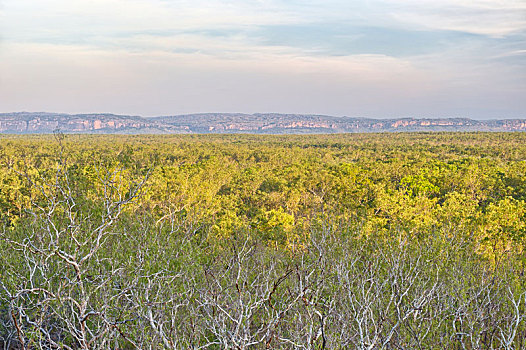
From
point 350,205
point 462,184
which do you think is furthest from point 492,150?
point 350,205

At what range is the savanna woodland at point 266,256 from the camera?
25.9 ft

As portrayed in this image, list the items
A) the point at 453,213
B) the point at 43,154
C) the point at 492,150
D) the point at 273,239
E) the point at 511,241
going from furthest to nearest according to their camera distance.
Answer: the point at 492,150
the point at 43,154
the point at 273,239
the point at 453,213
the point at 511,241

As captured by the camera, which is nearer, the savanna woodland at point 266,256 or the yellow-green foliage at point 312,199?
the savanna woodland at point 266,256

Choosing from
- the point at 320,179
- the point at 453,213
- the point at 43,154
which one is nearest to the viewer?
the point at 453,213

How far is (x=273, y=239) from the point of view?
92.7ft

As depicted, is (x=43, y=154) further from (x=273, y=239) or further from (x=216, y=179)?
(x=273, y=239)

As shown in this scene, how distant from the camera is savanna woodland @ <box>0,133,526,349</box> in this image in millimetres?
7887

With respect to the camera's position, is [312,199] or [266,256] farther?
[312,199]

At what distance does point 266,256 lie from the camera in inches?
754

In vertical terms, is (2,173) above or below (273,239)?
above

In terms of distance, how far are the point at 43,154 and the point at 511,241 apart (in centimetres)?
8093

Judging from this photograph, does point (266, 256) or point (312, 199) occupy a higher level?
point (266, 256)

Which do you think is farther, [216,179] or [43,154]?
[43,154]

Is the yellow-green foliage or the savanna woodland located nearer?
the savanna woodland
